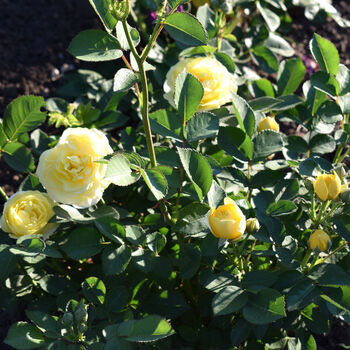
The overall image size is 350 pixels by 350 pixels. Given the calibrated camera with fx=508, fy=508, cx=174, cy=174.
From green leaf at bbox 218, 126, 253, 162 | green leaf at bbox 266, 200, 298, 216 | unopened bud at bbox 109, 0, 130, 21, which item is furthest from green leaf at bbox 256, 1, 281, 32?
unopened bud at bbox 109, 0, 130, 21

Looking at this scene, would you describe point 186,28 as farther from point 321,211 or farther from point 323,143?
point 323,143

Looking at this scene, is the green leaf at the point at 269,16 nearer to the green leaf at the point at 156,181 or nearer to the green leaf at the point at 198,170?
the green leaf at the point at 198,170

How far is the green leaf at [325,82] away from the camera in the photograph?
125 cm

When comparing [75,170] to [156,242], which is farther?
[156,242]

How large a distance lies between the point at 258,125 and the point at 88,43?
489 millimetres

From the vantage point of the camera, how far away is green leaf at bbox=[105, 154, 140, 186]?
0.88 m

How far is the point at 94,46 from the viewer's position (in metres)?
0.91

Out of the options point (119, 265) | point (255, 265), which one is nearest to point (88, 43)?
point (119, 265)

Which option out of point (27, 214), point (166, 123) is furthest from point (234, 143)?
point (27, 214)

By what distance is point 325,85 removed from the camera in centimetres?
125

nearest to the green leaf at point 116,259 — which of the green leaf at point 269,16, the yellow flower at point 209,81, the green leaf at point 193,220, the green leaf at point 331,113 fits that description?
the green leaf at point 193,220

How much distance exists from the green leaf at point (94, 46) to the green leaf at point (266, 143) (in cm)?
41

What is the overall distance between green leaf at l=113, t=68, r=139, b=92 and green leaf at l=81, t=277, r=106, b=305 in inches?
17.7

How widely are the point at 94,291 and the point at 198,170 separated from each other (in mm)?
359
